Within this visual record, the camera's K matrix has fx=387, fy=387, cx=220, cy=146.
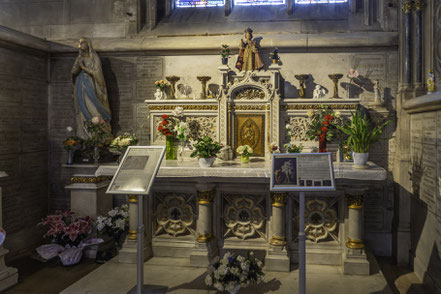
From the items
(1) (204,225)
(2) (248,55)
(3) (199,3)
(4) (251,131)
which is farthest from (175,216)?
(3) (199,3)

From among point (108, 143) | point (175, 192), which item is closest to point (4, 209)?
point (108, 143)

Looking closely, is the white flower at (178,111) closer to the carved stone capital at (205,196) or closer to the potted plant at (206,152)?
the potted plant at (206,152)

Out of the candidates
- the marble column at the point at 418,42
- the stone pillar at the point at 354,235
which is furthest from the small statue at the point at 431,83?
the stone pillar at the point at 354,235

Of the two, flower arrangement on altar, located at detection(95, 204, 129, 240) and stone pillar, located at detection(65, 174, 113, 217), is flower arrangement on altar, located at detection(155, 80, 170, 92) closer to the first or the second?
stone pillar, located at detection(65, 174, 113, 217)

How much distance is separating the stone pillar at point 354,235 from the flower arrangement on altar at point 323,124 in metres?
0.94

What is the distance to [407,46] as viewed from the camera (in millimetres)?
6043

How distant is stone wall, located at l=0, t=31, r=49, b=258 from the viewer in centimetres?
621

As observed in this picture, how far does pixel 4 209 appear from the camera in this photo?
6.19m

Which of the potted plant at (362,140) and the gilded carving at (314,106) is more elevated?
the gilded carving at (314,106)

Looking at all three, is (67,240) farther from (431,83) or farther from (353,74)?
(431,83)

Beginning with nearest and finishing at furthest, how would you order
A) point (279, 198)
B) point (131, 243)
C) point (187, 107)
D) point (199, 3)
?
point (279, 198)
point (131, 243)
point (187, 107)
point (199, 3)

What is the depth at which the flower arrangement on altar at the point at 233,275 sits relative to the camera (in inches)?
167

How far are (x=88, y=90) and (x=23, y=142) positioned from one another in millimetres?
1405

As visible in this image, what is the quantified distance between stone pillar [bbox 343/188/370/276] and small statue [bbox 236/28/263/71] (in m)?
2.67
